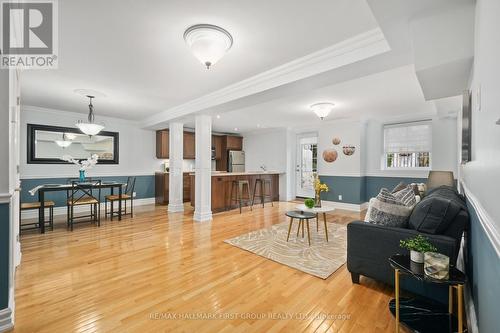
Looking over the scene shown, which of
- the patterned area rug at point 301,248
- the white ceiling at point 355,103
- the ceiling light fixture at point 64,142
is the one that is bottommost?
the patterned area rug at point 301,248

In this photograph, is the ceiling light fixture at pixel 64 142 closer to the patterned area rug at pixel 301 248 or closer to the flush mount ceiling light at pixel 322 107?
the patterned area rug at pixel 301 248

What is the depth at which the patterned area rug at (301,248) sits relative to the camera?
272 cm

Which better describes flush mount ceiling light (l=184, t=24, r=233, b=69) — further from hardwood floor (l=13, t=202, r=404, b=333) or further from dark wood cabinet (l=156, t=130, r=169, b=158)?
dark wood cabinet (l=156, t=130, r=169, b=158)

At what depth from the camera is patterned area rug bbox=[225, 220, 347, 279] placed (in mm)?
2723

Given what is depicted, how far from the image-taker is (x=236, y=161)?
8.73m

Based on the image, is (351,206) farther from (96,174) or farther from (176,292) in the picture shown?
(96,174)

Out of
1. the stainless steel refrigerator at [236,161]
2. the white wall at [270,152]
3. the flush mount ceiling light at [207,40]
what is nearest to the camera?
the flush mount ceiling light at [207,40]

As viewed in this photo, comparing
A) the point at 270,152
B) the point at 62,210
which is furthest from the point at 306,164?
the point at 62,210

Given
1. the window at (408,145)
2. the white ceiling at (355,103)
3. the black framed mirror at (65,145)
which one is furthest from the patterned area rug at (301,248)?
the black framed mirror at (65,145)

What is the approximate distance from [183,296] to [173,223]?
2.75m

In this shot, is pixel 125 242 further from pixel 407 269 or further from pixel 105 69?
pixel 407 269

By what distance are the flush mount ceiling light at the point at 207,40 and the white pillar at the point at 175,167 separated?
3919 millimetres

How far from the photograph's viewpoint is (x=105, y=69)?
122 inches

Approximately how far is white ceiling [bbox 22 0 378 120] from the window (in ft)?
15.4
